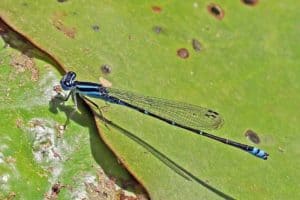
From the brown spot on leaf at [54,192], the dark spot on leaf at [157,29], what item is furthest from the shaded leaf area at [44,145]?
the dark spot on leaf at [157,29]

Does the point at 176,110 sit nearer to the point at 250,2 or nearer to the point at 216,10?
the point at 216,10

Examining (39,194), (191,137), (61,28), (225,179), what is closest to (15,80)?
(61,28)

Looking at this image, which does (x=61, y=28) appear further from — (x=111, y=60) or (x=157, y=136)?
(x=157, y=136)

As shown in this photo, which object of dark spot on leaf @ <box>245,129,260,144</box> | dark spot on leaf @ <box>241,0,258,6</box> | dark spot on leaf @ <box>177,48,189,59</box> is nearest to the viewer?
dark spot on leaf @ <box>245,129,260,144</box>

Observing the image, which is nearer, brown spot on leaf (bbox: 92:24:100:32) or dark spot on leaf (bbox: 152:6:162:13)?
brown spot on leaf (bbox: 92:24:100:32)

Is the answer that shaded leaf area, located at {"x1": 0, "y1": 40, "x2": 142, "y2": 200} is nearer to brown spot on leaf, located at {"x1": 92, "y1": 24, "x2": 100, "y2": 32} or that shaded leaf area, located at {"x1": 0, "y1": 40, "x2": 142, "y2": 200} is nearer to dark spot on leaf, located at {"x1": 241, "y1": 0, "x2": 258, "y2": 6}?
brown spot on leaf, located at {"x1": 92, "y1": 24, "x2": 100, "y2": 32}

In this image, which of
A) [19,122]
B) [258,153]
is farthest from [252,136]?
[19,122]

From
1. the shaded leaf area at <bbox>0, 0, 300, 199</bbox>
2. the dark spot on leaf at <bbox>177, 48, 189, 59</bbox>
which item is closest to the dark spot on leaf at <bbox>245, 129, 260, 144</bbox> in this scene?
the shaded leaf area at <bbox>0, 0, 300, 199</bbox>
